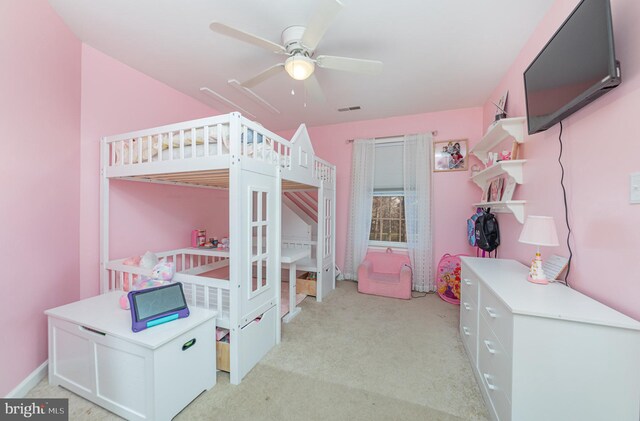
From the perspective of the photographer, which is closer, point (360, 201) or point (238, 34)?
point (238, 34)

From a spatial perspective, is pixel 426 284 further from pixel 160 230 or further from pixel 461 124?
pixel 160 230

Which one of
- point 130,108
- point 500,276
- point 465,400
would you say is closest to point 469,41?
point 500,276

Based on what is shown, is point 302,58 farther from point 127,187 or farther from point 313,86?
point 127,187

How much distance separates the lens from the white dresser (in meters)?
1.00

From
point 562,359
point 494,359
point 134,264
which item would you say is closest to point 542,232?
point 562,359

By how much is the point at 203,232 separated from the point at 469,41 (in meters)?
3.54

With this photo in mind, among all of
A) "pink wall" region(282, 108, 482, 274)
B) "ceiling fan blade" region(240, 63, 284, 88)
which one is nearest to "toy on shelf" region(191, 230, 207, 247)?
"ceiling fan blade" region(240, 63, 284, 88)

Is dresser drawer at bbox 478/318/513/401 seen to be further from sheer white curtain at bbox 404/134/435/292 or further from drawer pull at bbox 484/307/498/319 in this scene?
sheer white curtain at bbox 404/134/435/292

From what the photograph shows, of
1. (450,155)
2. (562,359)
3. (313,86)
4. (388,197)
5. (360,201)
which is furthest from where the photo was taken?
(388,197)

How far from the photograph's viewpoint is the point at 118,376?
4.52 feet

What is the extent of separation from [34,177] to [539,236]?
10.8 feet

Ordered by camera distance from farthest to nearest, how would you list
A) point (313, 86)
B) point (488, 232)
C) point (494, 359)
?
point (488, 232) < point (313, 86) < point (494, 359)

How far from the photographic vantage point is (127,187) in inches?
97.4

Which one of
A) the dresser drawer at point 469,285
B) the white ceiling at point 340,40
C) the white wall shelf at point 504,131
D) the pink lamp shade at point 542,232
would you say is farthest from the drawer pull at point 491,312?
the white ceiling at point 340,40
